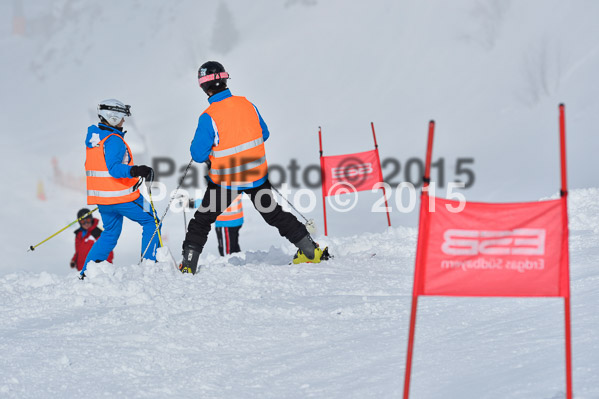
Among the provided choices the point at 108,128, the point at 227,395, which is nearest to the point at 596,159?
the point at 108,128

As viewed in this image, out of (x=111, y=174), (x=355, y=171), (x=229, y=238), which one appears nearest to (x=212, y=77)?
(x=111, y=174)

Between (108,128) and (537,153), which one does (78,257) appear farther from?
(537,153)

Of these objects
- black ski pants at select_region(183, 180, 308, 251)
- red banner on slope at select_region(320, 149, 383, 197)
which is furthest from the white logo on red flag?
red banner on slope at select_region(320, 149, 383, 197)

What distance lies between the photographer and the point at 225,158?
5492 mm

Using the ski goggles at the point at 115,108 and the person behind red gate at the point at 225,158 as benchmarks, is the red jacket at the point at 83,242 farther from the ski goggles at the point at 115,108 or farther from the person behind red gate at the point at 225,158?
the person behind red gate at the point at 225,158

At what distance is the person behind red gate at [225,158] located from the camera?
541 cm

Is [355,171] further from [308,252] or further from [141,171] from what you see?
[141,171]

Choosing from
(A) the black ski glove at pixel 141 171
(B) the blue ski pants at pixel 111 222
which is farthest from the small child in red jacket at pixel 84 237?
(A) the black ski glove at pixel 141 171

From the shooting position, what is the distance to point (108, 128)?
18.9 ft

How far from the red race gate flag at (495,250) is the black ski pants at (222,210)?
125 inches

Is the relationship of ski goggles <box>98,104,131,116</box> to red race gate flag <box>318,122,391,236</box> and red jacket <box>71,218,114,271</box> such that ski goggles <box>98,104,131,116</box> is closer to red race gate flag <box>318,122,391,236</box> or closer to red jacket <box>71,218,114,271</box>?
red jacket <box>71,218,114,271</box>

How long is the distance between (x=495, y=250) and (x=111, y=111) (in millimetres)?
4220

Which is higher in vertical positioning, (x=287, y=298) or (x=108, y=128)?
(x=108, y=128)

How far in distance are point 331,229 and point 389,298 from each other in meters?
10.4
